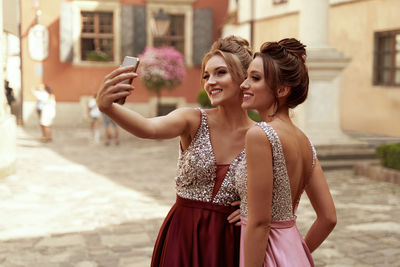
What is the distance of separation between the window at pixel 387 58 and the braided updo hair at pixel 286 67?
12138 millimetres

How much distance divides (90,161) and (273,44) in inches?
363

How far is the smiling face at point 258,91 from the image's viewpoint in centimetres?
202

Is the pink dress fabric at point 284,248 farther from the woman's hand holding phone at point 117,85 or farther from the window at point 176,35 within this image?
the window at point 176,35

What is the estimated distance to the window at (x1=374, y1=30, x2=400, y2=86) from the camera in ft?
44.2

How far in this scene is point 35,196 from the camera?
24.5ft

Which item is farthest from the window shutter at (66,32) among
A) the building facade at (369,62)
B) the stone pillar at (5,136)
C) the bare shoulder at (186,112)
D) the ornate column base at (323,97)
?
the bare shoulder at (186,112)

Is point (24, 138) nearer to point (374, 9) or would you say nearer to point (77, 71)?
point (77, 71)

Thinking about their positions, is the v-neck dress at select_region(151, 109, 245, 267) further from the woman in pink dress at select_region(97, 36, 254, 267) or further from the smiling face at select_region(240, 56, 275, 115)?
the smiling face at select_region(240, 56, 275, 115)

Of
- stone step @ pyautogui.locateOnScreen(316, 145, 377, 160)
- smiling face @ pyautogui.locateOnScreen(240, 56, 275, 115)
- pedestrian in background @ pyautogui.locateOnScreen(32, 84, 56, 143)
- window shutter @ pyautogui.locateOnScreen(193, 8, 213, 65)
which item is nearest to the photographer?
smiling face @ pyautogui.locateOnScreen(240, 56, 275, 115)

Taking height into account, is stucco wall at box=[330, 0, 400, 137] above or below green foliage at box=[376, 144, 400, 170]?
above

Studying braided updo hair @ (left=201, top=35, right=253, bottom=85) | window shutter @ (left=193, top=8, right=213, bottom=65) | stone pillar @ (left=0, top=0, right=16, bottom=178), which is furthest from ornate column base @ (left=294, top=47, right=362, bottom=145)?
window shutter @ (left=193, top=8, right=213, bottom=65)

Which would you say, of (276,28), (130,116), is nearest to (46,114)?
(276,28)

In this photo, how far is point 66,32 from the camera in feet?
58.2

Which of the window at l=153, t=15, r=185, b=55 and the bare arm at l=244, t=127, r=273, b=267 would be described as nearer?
the bare arm at l=244, t=127, r=273, b=267
